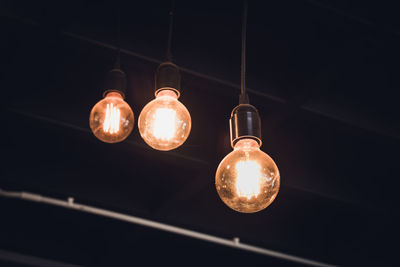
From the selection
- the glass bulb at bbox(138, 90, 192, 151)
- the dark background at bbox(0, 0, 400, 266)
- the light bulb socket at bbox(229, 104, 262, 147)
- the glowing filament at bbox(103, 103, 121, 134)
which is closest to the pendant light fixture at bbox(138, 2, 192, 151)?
the glass bulb at bbox(138, 90, 192, 151)

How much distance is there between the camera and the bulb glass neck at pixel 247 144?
155 centimetres

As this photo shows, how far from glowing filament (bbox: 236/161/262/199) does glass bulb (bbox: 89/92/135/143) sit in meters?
0.76

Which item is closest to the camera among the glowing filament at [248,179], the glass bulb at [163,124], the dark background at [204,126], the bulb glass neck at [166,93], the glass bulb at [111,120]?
the glowing filament at [248,179]

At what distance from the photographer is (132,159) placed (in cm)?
347

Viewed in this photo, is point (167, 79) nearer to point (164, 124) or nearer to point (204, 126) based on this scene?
point (164, 124)

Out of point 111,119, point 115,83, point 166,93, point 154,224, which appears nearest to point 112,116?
point 111,119

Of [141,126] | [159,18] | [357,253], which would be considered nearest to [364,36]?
[159,18]

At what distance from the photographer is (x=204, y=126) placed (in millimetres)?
3139

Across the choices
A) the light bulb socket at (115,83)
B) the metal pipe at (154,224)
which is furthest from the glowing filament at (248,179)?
the metal pipe at (154,224)

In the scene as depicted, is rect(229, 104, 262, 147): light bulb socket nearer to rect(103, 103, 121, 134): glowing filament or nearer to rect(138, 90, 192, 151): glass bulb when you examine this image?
rect(138, 90, 192, 151): glass bulb

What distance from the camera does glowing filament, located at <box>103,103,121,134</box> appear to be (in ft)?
6.63

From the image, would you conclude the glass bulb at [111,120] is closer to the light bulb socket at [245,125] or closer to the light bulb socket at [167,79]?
the light bulb socket at [167,79]

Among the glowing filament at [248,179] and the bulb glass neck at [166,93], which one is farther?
the bulb glass neck at [166,93]

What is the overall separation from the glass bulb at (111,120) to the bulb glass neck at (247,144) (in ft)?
2.22
